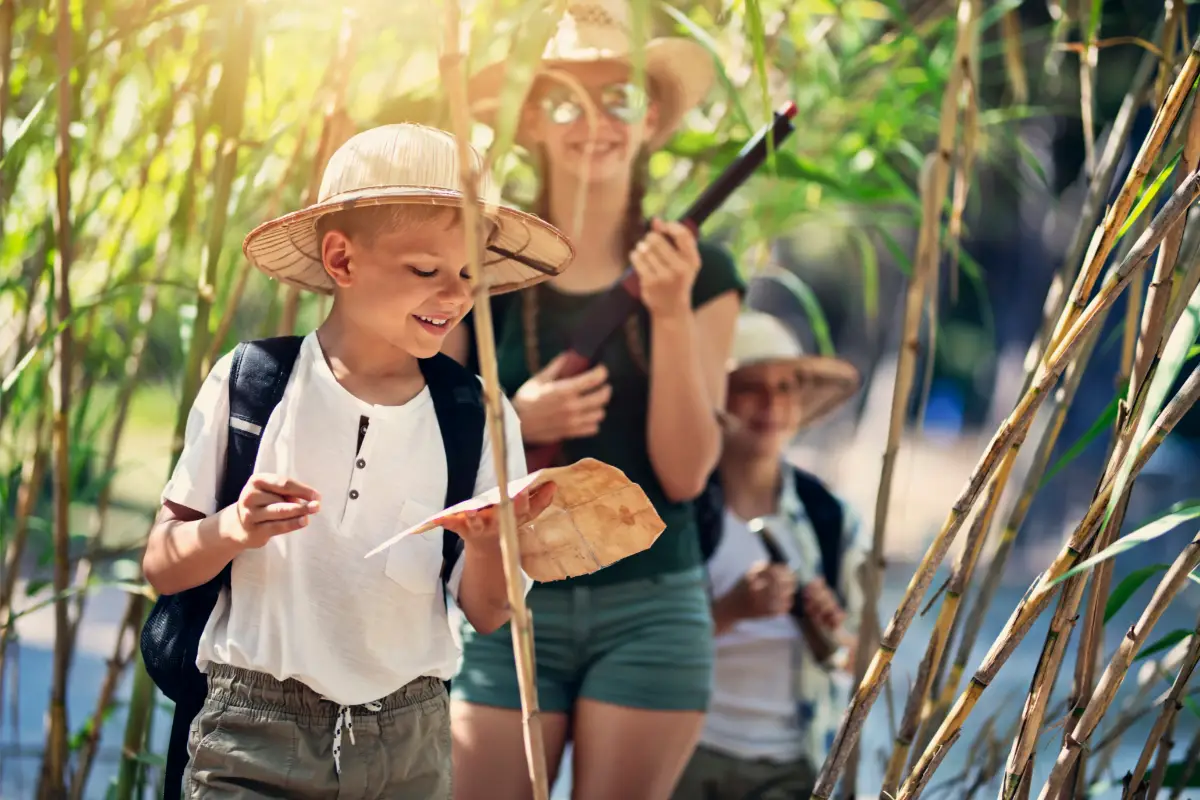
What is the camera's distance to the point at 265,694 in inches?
34.5

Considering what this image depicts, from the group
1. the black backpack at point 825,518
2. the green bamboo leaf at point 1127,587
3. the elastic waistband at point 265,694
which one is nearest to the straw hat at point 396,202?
the elastic waistband at point 265,694

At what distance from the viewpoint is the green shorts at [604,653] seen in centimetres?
130

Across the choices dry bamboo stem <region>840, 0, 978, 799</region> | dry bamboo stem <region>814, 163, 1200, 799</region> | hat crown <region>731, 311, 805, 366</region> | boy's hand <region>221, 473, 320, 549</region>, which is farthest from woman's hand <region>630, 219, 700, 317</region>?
hat crown <region>731, 311, 805, 366</region>

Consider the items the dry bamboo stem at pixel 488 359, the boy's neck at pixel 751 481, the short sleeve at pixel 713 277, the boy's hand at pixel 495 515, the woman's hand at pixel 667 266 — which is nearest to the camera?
the dry bamboo stem at pixel 488 359

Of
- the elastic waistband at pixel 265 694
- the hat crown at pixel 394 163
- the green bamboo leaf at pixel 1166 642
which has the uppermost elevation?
the hat crown at pixel 394 163

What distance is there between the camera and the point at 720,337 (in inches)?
56.5

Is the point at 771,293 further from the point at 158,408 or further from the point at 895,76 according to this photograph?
the point at 895,76

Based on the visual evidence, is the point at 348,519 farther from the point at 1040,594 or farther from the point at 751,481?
the point at 751,481

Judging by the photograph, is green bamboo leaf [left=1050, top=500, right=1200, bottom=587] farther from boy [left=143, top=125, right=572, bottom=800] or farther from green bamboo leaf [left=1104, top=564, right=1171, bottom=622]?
boy [left=143, top=125, right=572, bottom=800]

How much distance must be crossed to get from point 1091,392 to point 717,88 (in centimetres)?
546

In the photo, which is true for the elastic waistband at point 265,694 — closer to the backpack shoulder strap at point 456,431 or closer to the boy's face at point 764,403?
the backpack shoulder strap at point 456,431

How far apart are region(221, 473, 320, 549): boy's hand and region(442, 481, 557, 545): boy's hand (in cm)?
8

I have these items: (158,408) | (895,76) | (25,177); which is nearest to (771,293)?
(158,408)

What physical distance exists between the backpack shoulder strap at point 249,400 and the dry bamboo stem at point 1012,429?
0.42 m
